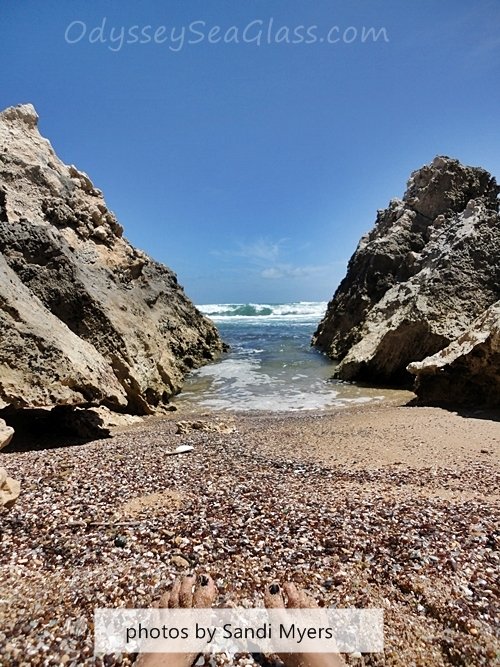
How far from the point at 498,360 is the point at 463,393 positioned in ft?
5.07

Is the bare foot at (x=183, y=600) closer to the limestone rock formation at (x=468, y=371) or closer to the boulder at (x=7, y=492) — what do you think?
the boulder at (x=7, y=492)

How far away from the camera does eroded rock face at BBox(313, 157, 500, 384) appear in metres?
16.1

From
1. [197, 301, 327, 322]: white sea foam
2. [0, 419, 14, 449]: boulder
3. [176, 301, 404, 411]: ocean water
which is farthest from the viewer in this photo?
[197, 301, 327, 322]: white sea foam

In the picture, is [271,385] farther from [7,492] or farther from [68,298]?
[7,492]

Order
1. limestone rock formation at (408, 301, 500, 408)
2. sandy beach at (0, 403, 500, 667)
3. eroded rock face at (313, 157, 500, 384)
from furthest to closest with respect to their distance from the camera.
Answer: eroded rock face at (313, 157, 500, 384) < limestone rock formation at (408, 301, 500, 408) < sandy beach at (0, 403, 500, 667)

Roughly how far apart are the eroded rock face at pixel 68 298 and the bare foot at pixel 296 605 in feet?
19.6

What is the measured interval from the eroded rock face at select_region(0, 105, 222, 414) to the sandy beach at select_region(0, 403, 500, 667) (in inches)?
66.9

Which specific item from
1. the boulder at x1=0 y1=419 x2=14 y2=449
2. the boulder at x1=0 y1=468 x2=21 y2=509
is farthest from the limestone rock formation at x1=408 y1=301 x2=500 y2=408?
the boulder at x1=0 y1=468 x2=21 y2=509

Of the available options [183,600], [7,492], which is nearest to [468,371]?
[183,600]

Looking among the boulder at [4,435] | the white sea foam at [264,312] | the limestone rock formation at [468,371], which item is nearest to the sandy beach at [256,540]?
the boulder at [4,435]

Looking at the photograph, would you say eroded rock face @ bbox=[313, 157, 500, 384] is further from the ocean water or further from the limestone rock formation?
the limestone rock formation

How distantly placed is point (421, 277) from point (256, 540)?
17.8m

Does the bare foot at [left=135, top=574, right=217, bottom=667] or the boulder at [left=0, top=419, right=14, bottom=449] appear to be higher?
the boulder at [left=0, top=419, right=14, bottom=449]

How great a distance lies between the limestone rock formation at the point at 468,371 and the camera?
10.2 meters
